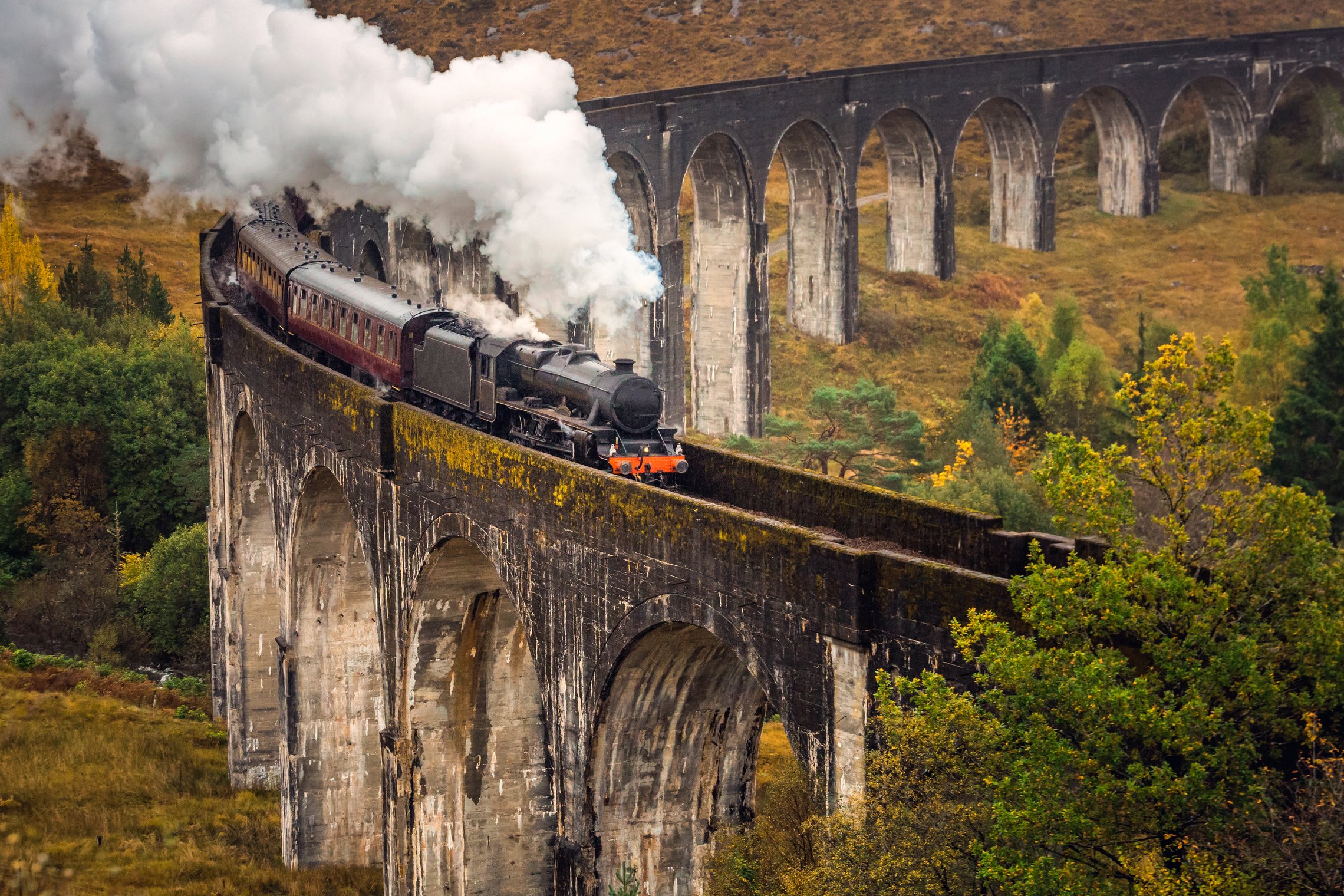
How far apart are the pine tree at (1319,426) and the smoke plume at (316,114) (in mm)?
17773

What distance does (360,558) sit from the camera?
103 feet

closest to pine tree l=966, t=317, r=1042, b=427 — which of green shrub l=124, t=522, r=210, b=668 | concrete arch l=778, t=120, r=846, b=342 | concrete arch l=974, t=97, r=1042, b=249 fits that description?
concrete arch l=778, t=120, r=846, b=342

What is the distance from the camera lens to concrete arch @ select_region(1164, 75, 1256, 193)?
3041 inches

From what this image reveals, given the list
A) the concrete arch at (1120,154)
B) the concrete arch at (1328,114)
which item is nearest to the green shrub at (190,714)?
the concrete arch at (1120,154)

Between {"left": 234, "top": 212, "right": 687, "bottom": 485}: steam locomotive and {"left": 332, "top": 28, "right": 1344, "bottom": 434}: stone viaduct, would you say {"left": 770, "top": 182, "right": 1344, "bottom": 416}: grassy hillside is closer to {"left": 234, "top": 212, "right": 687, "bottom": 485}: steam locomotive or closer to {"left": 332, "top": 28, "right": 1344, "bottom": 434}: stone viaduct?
{"left": 332, "top": 28, "right": 1344, "bottom": 434}: stone viaduct

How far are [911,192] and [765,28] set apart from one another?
31366 mm

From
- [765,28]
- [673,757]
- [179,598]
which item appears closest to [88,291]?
[179,598]

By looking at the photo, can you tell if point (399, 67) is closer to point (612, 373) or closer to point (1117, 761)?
point (612, 373)

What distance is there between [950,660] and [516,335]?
1260cm

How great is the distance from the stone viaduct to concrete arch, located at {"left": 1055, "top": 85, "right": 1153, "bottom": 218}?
0.08 m

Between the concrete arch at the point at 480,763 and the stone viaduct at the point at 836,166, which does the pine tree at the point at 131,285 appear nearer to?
the stone viaduct at the point at 836,166

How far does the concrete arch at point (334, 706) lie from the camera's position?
102ft

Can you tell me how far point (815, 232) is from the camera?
6059cm

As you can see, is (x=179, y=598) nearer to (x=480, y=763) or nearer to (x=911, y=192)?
(x=480, y=763)
